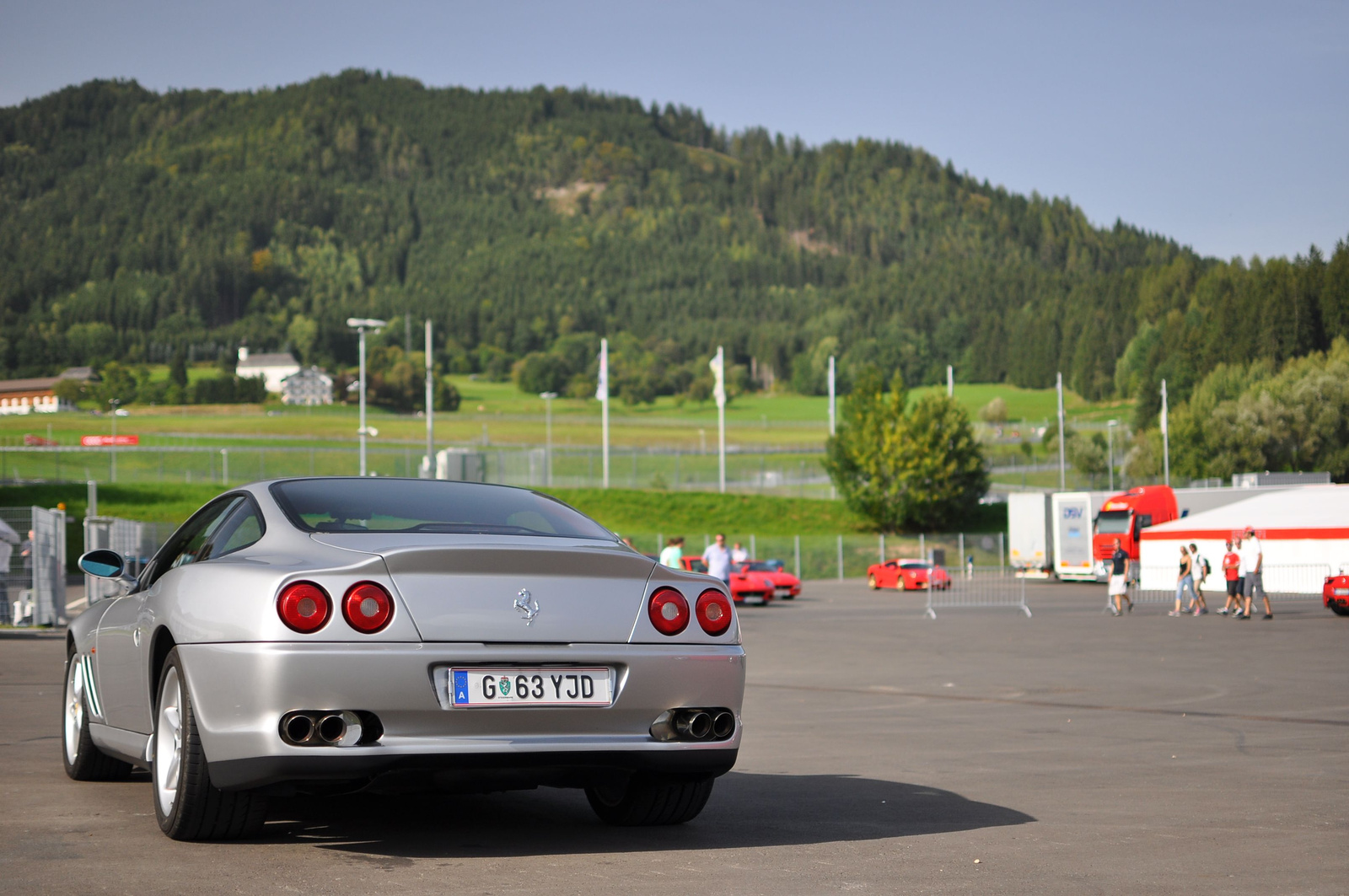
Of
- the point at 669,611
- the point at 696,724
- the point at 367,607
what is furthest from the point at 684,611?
the point at 367,607

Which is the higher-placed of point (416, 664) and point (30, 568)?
point (416, 664)

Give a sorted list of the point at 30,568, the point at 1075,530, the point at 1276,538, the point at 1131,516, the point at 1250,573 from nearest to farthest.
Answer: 1. the point at 30,568
2. the point at 1250,573
3. the point at 1276,538
4. the point at 1131,516
5. the point at 1075,530

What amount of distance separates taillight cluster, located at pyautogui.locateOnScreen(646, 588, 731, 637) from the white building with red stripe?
3758 centimetres

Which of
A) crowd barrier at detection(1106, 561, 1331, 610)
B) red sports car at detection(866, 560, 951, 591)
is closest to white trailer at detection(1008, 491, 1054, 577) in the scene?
red sports car at detection(866, 560, 951, 591)

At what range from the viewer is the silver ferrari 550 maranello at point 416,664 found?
532 cm

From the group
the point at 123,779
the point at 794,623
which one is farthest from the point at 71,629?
the point at 794,623

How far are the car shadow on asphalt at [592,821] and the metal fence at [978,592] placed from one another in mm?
25054

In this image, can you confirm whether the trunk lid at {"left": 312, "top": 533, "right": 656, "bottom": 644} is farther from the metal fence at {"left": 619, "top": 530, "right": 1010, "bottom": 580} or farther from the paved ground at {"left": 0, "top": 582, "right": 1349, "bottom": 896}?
the metal fence at {"left": 619, "top": 530, "right": 1010, "bottom": 580}

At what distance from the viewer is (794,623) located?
3092 cm

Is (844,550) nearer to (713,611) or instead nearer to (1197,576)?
(1197,576)

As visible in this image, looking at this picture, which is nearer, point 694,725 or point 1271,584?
point 694,725

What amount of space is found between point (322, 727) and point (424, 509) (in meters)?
1.41

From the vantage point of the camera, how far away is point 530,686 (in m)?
5.54

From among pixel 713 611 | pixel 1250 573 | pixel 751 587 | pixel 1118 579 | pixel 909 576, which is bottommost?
pixel 909 576
